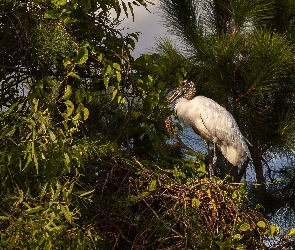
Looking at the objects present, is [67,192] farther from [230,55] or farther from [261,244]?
[230,55]

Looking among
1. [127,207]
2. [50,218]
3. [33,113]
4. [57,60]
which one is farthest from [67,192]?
[57,60]

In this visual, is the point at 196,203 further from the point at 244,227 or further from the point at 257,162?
the point at 257,162

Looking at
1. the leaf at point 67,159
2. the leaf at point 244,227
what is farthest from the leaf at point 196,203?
the leaf at point 67,159

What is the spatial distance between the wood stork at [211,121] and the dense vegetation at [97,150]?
1463 mm

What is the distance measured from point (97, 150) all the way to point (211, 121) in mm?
2037

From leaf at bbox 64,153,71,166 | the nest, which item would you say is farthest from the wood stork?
leaf at bbox 64,153,71,166

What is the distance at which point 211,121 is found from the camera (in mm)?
4371

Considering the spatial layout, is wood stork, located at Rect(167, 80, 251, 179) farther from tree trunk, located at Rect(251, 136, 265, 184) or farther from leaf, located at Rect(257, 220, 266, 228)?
leaf, located at Rect(257, 220, 266, 228)

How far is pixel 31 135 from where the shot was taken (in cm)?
206

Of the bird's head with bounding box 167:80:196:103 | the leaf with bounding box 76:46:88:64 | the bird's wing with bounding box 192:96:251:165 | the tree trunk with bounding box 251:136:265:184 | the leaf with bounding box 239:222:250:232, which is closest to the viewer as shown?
the leaf with bounding box 239:222:250:232

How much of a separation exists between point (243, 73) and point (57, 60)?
9.57 ft

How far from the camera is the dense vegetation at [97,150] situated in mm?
2111

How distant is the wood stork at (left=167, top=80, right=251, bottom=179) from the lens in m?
4.38

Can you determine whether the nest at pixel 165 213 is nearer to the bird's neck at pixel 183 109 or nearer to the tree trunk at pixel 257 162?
the bird's neck at pixel 183 109
